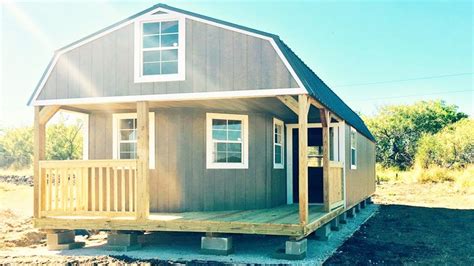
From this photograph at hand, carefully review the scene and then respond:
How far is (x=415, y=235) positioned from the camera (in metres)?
11.3

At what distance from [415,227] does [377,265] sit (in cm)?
518

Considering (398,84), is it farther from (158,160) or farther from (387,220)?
(158,160)

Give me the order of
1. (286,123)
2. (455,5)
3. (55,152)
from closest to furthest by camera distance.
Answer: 1. (286,123)
2. (455,5)
3. (55,152)

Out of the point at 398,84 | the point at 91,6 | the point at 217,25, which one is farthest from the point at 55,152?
the point at 398,84

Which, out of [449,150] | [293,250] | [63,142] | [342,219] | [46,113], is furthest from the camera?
[63,142]

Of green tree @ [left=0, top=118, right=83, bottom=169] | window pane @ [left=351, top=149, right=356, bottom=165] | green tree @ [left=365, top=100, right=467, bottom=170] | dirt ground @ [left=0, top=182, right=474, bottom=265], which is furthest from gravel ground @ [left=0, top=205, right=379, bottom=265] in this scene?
green tree @ [left=365, top=100, right=467, bottom=170]

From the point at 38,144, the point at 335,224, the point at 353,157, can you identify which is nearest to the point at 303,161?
the point at 335,224

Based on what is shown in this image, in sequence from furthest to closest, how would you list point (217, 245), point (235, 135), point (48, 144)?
point (48, 144)
point (235, 135)
point (217, 245)

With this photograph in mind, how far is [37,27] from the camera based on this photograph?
1245 centimetres

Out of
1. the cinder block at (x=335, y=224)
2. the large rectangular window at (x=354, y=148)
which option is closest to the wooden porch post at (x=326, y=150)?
the cinder block at (x=335, y=224)

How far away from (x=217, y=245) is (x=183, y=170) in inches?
99.7

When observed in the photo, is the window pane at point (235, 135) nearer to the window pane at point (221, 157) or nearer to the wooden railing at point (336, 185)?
the window pane at point (221, 157)

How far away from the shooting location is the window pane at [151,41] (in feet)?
30.9

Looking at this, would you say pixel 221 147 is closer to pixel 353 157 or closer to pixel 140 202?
pixel 140 202
